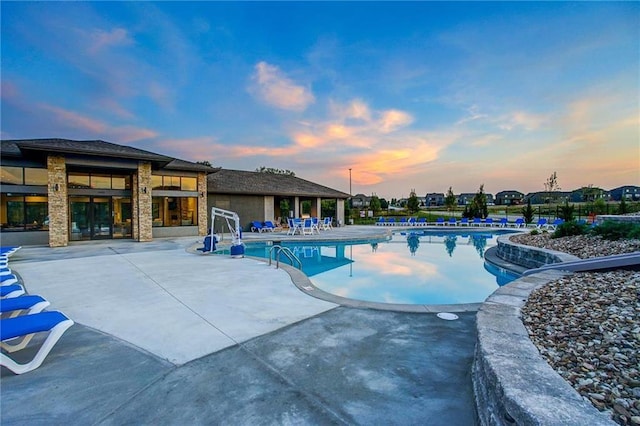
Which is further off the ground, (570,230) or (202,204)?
(202,204)

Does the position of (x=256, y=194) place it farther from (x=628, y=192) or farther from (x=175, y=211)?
(x=628, y=192)

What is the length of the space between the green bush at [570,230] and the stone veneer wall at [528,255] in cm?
136

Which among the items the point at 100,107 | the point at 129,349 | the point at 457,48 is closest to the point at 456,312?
the point at 129,349

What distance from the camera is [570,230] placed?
9.37 meters

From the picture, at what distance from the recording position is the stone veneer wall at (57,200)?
12383mm

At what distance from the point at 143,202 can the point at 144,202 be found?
4cm

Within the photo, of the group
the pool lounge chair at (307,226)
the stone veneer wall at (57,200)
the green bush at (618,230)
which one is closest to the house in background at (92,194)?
the stone veneer wall at (57,200)

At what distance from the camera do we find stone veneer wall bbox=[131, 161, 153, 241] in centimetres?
1429

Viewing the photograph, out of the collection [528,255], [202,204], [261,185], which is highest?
[261,185]

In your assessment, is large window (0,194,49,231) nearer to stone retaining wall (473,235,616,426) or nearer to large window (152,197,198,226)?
large window (152,197,198,226)

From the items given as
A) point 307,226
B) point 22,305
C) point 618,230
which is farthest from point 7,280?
point 307,226

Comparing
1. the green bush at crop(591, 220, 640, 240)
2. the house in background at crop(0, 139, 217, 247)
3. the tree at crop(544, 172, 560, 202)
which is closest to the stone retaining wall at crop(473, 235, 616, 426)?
the green bush at crop(591, 220, 640, 240)

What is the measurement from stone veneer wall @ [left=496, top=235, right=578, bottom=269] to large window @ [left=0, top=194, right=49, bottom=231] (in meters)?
18.6

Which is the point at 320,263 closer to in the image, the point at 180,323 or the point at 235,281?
the point at 235,281
